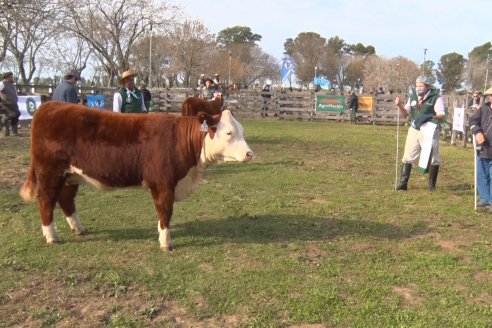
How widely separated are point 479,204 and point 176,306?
5.55m

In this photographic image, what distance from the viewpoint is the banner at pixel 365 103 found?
27391mm

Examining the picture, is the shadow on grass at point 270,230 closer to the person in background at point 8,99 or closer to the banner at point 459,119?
the person in background at point 8,99

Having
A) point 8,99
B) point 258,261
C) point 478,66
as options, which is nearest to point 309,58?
point 478,66

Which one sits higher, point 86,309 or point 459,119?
point 459,119

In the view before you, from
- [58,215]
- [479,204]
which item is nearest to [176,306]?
[58,215]

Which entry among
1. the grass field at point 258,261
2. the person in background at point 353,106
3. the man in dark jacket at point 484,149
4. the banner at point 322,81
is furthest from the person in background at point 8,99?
the banner at point 322,81

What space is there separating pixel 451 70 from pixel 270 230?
3503 inches

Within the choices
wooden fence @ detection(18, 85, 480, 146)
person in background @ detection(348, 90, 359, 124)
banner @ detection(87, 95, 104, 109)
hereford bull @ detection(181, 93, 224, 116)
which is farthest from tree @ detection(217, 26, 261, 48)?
hereford bull @ detection(181, 93, 224, 116)

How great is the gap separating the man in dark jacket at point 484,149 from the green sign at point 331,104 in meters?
20.2

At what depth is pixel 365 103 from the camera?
27.5m

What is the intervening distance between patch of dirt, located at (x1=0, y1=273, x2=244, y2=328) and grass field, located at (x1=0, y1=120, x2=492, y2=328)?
15 mm

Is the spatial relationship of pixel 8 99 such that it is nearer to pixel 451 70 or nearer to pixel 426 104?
pixel 426 104

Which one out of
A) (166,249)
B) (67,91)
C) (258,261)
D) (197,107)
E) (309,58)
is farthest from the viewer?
(309,58)

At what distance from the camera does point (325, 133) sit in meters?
19.9
